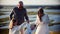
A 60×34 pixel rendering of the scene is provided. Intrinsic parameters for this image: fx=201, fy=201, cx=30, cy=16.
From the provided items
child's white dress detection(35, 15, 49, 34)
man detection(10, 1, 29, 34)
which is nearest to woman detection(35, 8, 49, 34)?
child's white dress detection(35, 15, 49, 34)

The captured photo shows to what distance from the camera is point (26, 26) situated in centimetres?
254

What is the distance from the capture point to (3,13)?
2.55m

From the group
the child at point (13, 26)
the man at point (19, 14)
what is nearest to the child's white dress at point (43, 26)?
the man at point (19, 14)

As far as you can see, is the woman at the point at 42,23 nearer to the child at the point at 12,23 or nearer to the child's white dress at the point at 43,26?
the child's white dress at the point at 43,26

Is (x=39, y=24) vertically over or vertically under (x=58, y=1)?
under

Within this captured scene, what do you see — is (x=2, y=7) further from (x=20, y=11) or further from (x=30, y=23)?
(x=30, y=23)

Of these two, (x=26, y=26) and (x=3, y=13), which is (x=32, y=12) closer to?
(x=26, y=26)

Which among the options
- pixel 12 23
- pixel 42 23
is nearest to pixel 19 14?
pixel 12 23

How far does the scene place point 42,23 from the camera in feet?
8.29

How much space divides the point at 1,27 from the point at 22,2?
41 centimetres

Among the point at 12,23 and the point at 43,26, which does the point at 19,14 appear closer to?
the point at 12,23

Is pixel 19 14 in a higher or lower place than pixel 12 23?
higher

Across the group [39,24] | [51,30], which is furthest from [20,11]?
[51,30]

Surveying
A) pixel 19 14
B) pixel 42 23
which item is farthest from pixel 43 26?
pixel 19 14
